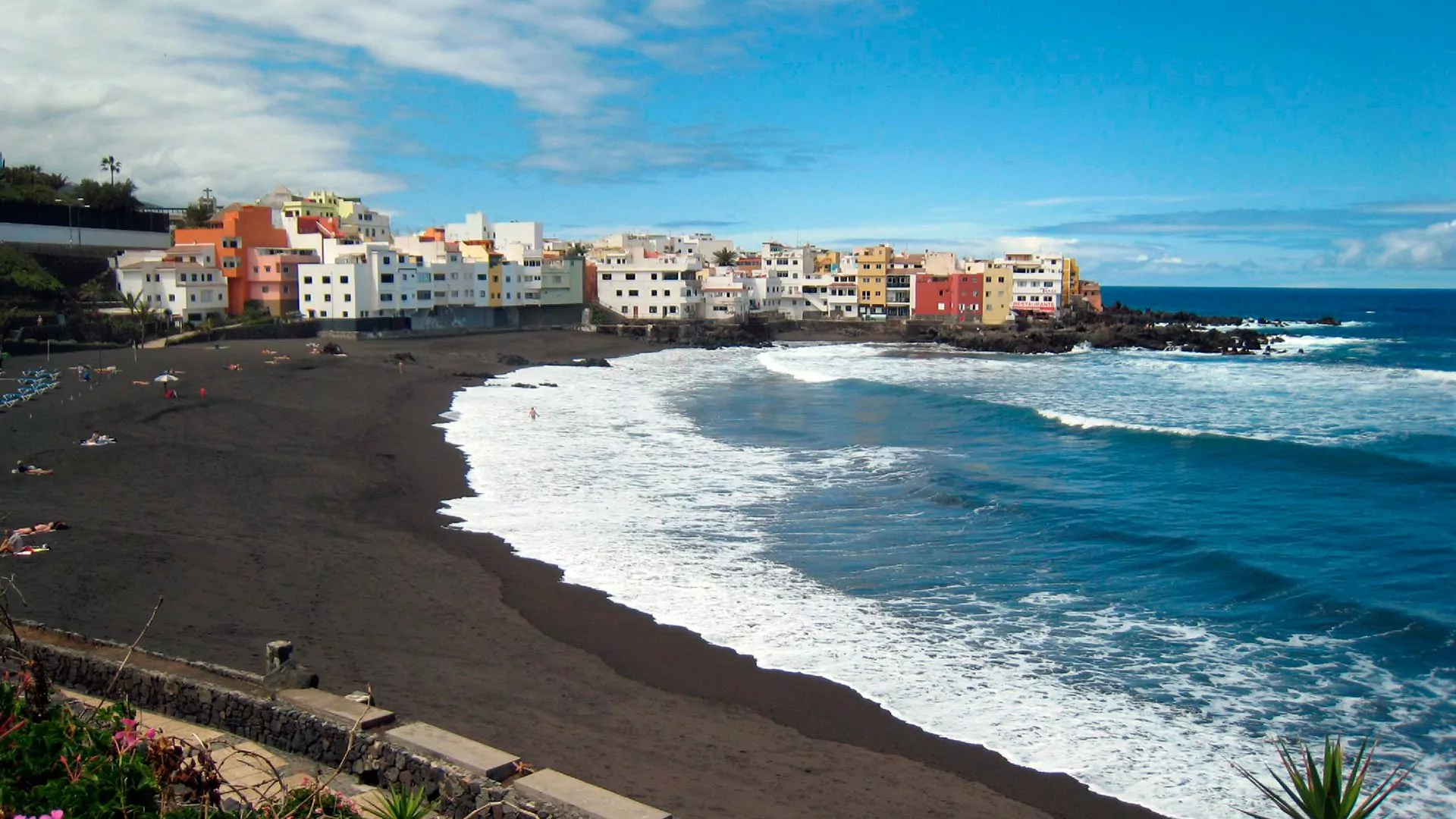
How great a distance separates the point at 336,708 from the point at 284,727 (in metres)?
0.39

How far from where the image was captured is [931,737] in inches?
377

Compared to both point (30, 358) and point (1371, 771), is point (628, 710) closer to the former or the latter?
point (1371, 771)

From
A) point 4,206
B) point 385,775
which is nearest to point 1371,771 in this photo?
point 385,775

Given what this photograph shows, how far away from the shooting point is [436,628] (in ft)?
39.4

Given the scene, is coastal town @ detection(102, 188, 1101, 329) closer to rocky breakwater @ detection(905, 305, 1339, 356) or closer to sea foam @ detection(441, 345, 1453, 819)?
rocky breakwater @ detection(905, 305, 1339, 356)

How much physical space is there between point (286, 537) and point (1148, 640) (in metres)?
12.4

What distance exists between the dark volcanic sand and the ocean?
658 mm

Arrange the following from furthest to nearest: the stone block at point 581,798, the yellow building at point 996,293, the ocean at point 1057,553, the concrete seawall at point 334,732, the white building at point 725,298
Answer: the yellow building at point 996,293
the white building at point 725,298
the ocean at point 1057,553
the concrete seawall at point 334,732
the stone block at point 581,798

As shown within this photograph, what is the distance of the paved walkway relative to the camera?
6551mm

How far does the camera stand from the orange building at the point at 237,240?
51125 millimetres

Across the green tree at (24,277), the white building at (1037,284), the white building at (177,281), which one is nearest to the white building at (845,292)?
the white building at (1037,284)

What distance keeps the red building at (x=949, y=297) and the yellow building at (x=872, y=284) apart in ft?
8.46

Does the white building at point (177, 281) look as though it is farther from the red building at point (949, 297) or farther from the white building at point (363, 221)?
the red building at point (949, 297)

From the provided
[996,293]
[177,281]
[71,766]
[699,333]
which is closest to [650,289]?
[699,333]
